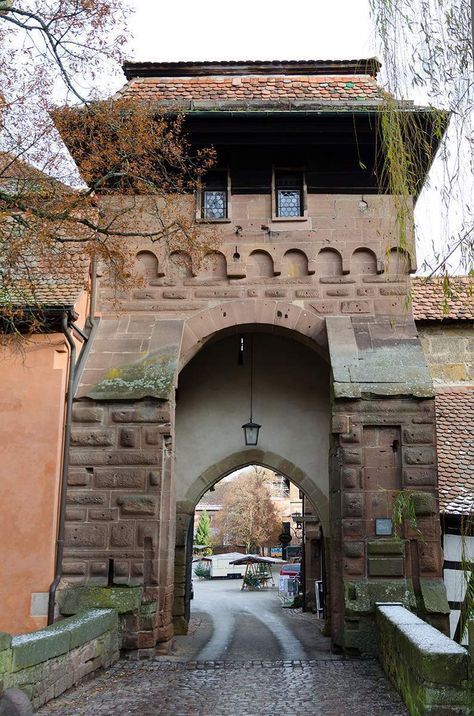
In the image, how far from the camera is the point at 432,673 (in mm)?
5031

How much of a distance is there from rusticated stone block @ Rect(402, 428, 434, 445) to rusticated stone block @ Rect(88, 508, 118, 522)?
3679mm

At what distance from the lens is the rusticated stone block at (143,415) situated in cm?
945

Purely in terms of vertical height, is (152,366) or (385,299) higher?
(385,299)

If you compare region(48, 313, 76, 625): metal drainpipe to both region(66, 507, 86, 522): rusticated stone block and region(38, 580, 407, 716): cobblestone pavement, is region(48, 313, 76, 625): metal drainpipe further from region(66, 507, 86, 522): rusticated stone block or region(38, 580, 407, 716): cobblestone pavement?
region(38, 580, 407, 716): cobblestone pavement

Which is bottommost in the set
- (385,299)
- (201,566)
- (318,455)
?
(201,566)

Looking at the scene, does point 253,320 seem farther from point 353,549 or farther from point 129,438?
point 353,549

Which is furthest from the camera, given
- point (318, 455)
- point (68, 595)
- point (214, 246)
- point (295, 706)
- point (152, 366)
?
point (318, 455)

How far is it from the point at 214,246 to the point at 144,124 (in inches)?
96.8

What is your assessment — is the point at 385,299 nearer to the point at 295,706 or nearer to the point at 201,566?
the point at 295,706

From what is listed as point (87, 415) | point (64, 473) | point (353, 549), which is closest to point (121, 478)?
point (64, 473)

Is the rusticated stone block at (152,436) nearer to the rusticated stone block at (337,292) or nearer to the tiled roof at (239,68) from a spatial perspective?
the rusticated stone block at (337,292)

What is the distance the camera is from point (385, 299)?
34.6 ft

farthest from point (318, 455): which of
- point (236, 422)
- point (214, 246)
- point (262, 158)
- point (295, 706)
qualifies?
point (295, 706)

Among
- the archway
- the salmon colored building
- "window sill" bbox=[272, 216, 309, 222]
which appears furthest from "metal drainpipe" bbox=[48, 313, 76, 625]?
"window sill" bbox=[272, 216, 309, 222]
